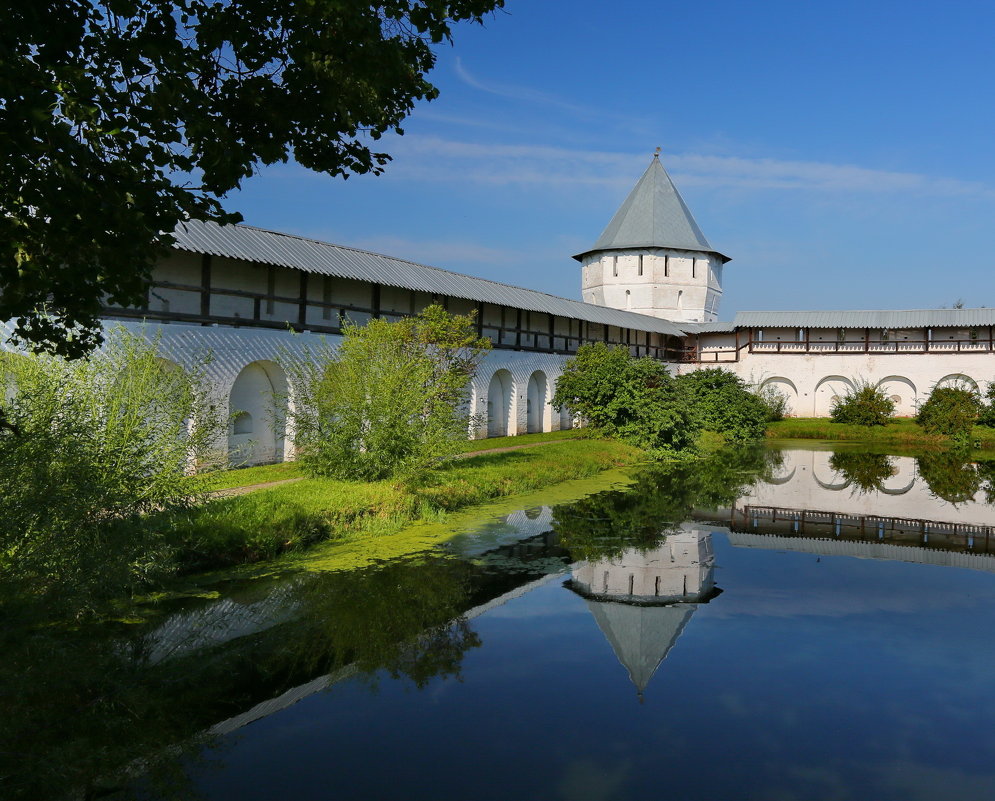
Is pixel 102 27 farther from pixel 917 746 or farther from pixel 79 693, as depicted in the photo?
pixel 917 746

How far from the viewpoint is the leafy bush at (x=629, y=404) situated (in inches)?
773

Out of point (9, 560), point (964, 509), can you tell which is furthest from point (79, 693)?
point (964, 509)

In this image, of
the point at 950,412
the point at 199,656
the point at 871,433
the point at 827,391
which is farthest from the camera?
the point at 827,391

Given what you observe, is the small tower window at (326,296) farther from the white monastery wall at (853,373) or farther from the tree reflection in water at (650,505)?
the white monastery wall at (853,373)

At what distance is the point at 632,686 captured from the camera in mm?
5410

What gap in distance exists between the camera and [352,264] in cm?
1666

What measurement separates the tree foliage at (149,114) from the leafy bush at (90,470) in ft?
3.13

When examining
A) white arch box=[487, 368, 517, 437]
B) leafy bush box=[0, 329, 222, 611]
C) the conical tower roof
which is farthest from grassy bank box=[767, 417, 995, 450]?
leafy bush box=[0, 329, 222, 611]

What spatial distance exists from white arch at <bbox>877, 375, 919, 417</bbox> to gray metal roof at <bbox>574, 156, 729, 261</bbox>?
350 inches

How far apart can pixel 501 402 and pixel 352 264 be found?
24.0 ft

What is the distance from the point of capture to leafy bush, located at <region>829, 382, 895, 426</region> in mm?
27884

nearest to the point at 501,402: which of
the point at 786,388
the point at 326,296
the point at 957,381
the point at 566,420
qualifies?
the point at 566,420

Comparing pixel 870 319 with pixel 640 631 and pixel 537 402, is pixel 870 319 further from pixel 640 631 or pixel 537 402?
pixel 640 631

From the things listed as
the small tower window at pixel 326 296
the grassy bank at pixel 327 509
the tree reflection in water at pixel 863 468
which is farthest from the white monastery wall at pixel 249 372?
the tree reflection in water at pixel 863 468
